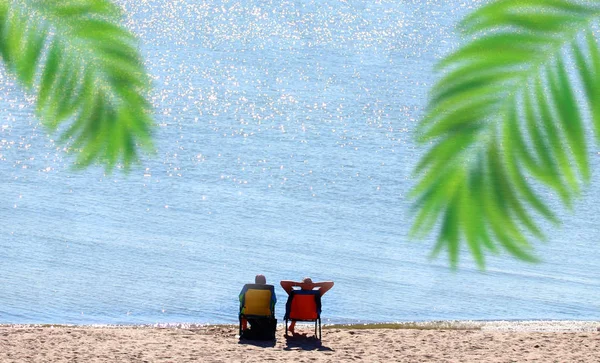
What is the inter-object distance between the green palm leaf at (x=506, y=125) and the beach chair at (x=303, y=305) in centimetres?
1325

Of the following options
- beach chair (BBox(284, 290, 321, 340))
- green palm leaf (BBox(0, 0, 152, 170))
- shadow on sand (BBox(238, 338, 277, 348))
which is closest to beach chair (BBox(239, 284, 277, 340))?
shadow on sand (BBox(238, 338, 277, 348))

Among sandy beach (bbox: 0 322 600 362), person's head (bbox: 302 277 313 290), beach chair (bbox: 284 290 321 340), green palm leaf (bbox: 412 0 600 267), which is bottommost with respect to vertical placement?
sandy beach (bbox: 0 322 600 362)

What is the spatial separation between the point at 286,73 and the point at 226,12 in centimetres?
11

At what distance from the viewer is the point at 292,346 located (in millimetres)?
15188

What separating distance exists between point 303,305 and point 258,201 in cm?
5371

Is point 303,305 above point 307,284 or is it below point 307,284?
below

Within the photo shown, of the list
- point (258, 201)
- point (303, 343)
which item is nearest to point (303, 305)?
point (303, 343)

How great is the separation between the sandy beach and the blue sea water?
60.5 inches

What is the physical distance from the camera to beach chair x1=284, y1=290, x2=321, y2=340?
45.7 ft

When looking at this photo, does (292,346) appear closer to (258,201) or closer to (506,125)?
(506,125)

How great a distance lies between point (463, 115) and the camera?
0.70 m

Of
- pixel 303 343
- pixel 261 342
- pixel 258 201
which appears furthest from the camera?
pixel 258 201

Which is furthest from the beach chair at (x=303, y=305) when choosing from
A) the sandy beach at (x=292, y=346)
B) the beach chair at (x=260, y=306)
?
the sandy beach at (x=292, y=346)

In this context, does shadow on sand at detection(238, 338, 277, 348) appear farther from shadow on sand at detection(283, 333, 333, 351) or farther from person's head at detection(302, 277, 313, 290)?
person's head at detection(302, 277, 313, 290)
